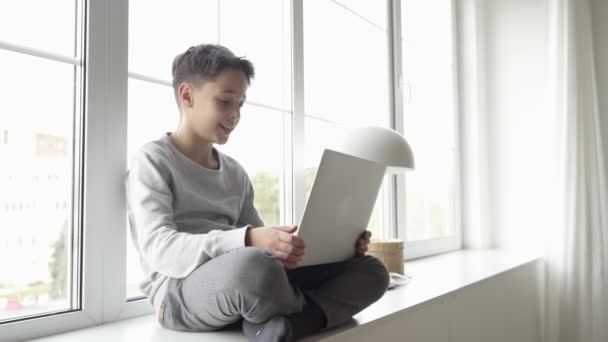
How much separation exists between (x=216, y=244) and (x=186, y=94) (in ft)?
1.44

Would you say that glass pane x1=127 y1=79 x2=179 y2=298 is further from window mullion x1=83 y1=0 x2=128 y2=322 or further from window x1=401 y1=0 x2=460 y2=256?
window x1=401 y1=0 x2=460 y2=256

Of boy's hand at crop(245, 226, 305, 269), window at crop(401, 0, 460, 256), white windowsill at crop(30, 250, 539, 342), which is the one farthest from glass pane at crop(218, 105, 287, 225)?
window at crop(401, 0, 460, 256)

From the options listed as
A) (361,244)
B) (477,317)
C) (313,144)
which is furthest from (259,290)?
(477,317)

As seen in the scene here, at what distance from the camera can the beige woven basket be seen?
6.03 ft

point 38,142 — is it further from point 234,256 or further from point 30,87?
point 234,256

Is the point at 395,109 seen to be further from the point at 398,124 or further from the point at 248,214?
the point at 248,214

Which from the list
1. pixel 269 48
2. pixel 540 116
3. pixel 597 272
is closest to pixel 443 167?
pixel 540 116

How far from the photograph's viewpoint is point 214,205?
123 cm

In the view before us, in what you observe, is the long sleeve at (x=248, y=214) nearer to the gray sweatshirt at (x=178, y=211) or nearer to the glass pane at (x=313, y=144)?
the gray sweatshirt at (x=178, y=211)

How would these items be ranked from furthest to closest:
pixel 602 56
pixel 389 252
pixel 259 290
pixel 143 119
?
pixel 602 56
pixel 389 252
pixel 143 119
pixel 259 290

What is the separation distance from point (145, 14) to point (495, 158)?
219 centimetres

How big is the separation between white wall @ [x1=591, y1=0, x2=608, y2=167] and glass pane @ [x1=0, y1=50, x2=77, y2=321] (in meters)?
2.56

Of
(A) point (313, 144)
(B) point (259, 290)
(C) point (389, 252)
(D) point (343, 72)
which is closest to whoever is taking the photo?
(B) point (259, 290)

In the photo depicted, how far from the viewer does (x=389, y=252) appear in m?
1.84
